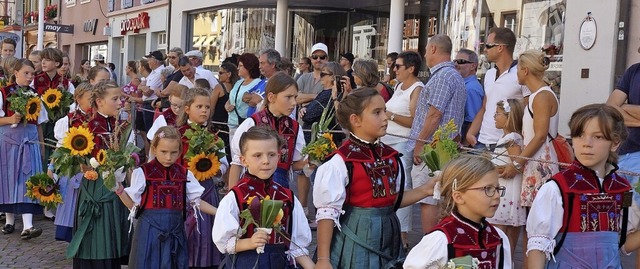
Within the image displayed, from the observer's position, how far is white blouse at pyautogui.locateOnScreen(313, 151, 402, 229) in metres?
4.85

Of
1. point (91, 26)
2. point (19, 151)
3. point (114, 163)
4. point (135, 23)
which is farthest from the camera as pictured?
point (91, 26)

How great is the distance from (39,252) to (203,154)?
2.67 metres

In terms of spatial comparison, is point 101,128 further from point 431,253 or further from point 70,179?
point 431,253

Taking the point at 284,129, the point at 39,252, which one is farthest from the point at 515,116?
the point at 39,252

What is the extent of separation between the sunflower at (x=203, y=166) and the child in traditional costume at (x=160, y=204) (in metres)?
0.45

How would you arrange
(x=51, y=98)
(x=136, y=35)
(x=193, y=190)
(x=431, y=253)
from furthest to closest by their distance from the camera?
(x=136, y=35) < (x=51, y=98) < (x=193, y=190) < (x=431, y=253)

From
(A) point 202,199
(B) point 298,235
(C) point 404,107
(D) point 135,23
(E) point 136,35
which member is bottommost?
(A) point 202,199

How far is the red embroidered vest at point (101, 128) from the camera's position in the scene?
7586 mm

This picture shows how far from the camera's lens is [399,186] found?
5164mm

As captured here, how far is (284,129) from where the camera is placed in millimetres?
6984

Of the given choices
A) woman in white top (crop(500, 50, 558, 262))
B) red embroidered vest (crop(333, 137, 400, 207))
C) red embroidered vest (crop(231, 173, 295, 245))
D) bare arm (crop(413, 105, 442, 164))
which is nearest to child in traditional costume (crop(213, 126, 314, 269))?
red embroidered vest (crop(231, 173, 295, 245))

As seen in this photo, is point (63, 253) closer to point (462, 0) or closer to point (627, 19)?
point (627, 19)

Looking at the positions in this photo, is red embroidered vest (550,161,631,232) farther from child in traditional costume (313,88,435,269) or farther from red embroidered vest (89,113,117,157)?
red embroidered vest (89,113,117,157)

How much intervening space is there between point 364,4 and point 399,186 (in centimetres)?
1524
